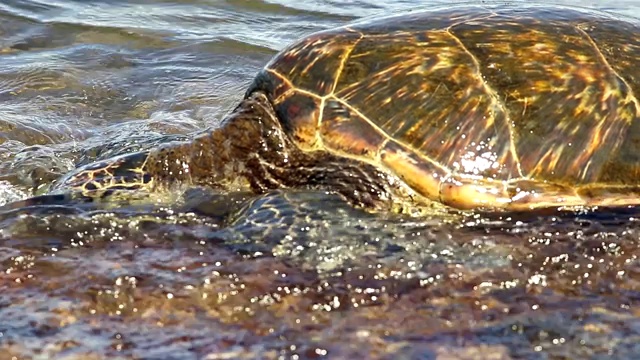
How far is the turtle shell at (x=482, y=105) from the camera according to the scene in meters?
3.87

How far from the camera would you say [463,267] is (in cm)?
333

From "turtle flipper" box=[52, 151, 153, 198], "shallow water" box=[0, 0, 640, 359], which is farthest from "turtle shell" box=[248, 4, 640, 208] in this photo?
"turtle flipper" box=[52, 151, 153, 198]

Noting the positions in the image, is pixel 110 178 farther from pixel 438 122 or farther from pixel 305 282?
pixel 438 122

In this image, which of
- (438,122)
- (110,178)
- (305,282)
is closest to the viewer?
(305,282)

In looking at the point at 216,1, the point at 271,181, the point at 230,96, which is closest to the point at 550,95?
the point at 271,181

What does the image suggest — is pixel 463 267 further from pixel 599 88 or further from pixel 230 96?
pixel 230 96

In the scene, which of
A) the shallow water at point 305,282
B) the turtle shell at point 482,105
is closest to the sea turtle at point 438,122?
the turtle shell at point 482,105

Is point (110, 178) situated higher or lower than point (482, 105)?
lower

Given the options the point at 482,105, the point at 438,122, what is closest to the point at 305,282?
the point at 438,122

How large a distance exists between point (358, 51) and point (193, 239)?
55.7 inches

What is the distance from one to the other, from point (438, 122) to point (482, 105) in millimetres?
233

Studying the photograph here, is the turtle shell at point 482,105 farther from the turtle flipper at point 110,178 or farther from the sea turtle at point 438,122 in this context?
the turtle flipper at point 110,178

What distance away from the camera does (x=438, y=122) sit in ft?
13.1

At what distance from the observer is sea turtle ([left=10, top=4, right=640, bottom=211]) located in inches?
153
